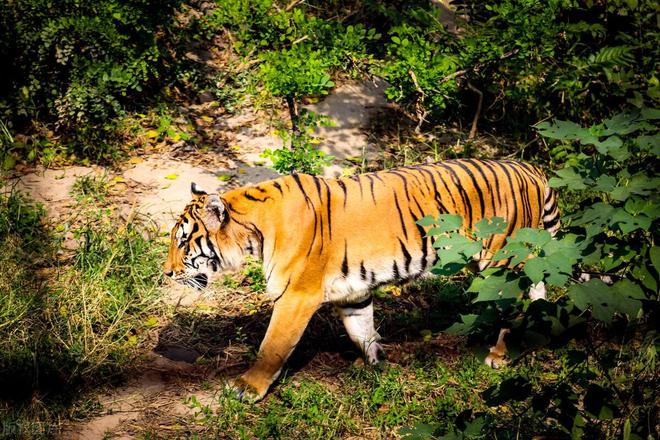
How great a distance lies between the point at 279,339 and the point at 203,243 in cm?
80

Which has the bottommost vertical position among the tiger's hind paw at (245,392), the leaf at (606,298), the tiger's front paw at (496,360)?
the tiger's front paw at (496,360)

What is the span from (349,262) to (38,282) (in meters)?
2.54

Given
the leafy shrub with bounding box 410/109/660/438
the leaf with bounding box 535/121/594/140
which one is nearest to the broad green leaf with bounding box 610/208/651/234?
the leafy shrub with bounding box 410/109/660/438

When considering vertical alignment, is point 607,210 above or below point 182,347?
above

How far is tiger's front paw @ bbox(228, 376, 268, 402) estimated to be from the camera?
4.30m

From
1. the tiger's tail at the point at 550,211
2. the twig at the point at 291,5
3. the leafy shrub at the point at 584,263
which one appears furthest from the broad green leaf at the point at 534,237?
the twig at the point at 291,5

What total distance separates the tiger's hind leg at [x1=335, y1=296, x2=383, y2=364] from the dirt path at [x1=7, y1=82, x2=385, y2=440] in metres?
0.80

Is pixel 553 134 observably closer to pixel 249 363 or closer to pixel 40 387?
pixel 249 363

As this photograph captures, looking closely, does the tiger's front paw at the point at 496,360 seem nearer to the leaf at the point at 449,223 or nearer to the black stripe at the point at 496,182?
the black stripe at the point at 496,182

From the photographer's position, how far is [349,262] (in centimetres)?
440

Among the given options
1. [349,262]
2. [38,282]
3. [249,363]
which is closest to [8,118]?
[38,282]

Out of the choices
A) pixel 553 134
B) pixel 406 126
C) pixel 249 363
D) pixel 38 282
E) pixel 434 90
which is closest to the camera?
pixel 553 134

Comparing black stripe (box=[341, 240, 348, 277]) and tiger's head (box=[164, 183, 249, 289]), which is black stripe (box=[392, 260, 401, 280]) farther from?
tiger's head (box=[164, 183, 249, 289])

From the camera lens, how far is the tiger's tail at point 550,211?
4906 millimetres
